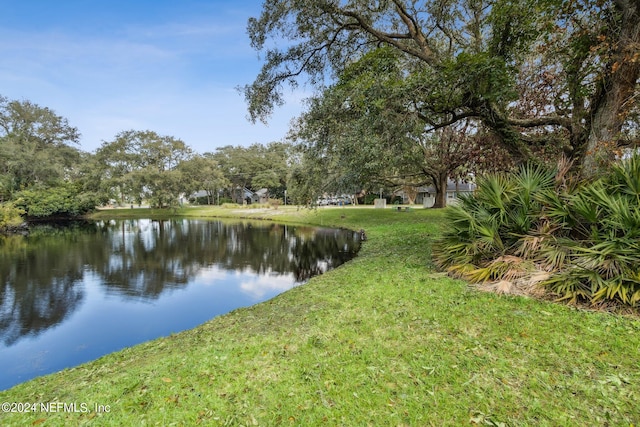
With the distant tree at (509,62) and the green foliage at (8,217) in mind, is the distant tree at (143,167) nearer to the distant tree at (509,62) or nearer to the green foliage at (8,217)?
the green foliage at (8,217)

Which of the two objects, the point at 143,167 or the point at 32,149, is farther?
the point at 143,167

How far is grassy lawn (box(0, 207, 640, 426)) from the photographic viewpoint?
107 inches

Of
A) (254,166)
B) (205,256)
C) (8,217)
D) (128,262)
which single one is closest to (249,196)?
(254,166)

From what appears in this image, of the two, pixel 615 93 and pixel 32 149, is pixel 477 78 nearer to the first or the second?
pixel 615 93

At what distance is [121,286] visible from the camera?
10711 mm

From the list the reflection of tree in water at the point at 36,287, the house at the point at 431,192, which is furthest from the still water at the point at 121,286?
the house at the point at 431,192

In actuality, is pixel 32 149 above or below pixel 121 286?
above

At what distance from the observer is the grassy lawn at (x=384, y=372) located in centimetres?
271

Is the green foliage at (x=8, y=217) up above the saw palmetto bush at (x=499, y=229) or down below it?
below

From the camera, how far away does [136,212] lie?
1757 inches

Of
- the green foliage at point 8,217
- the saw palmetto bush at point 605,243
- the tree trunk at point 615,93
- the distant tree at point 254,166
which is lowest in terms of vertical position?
the green foliage at point 8,217

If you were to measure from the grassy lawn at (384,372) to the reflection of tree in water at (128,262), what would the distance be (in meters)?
5.15

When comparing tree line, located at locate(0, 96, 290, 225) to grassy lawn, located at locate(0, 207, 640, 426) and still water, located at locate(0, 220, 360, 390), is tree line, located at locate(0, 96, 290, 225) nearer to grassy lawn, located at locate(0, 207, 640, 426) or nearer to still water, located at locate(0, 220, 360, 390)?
still water, located at locate(0, 220, 360, 390)

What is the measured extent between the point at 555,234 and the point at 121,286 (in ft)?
40.7
